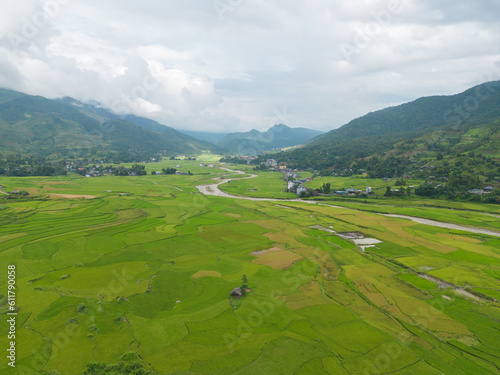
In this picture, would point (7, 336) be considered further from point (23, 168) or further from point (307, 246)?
point (23, 168)

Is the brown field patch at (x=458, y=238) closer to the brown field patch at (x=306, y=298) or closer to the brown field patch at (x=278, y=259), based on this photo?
the brown field patch at (x=278, y=259)

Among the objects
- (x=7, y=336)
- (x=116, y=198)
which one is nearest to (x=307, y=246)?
(x=7, y=336)

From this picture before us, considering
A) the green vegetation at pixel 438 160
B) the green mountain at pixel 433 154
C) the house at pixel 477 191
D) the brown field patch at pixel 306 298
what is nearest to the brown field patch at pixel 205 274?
the brown field patch at pixel 306 298

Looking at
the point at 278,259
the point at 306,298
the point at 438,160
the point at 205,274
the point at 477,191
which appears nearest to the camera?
the point at 306,298

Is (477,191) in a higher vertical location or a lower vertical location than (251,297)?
higher

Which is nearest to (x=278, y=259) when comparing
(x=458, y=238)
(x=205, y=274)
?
(x=205, y=274)

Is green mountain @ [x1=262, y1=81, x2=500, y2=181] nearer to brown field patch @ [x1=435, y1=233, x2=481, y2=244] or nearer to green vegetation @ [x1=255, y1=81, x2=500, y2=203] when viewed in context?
green vegetation @ [x1=255, y1=81, x2=500, y2=203]

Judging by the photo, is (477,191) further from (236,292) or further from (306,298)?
(236,292)

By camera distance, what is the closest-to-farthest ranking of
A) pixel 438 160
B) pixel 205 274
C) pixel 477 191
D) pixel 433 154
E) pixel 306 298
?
pixel 306 298 < pixel 205 274 < pixel 477 191 < pixel 438 160 < pixel 433 154

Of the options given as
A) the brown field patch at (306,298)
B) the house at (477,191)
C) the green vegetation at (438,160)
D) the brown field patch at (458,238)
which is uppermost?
the green vegetation at (438,160)
